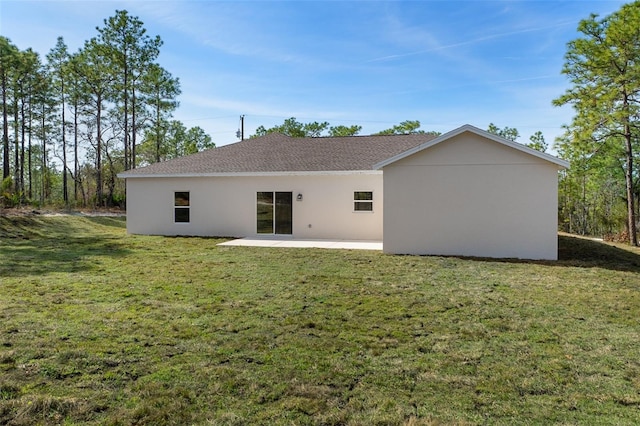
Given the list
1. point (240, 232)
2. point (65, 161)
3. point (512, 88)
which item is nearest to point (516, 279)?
point (240, 232)

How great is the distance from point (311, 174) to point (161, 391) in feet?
36.8

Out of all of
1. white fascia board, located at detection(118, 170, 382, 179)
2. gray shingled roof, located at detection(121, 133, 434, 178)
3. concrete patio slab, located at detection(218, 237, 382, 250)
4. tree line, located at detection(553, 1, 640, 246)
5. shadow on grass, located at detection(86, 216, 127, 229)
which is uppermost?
tree line, located at detection(553, 1, 640, 246)

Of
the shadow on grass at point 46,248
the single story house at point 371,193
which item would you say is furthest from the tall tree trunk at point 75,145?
→ the single story house at point 371,193

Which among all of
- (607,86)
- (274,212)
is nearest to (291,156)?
(274,212)

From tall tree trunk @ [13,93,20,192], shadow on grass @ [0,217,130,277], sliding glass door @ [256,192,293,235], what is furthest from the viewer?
tall tree trunk @ [13,93,20,192]

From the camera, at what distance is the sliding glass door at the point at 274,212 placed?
14445 mm

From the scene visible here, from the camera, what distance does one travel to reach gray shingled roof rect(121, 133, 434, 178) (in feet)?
47.6

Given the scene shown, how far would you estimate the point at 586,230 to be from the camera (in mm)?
28578

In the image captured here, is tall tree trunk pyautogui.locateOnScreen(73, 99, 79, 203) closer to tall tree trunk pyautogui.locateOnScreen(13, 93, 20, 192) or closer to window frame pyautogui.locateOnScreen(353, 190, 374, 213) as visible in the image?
tall tree trunk pyautogui.locateOnScreen(13, 93, 20, 192)

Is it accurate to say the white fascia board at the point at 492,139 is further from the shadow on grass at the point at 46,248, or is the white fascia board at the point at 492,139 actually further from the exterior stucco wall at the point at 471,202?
the shadow on grass at the point at 46,248

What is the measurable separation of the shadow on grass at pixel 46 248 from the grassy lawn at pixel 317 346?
0.88 ft

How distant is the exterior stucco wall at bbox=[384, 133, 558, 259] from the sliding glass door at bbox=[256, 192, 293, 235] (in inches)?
185

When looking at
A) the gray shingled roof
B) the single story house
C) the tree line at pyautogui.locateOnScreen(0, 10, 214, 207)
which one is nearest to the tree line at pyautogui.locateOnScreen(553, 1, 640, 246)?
the gray shingled roof

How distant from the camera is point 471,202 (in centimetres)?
1038
